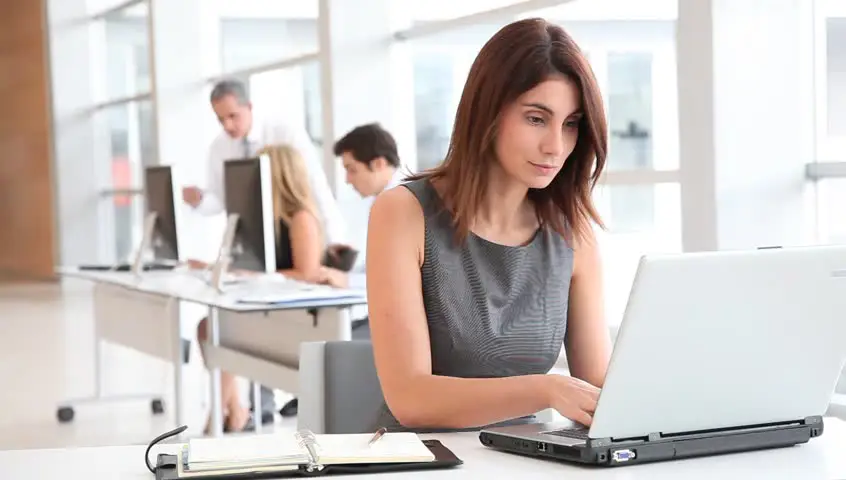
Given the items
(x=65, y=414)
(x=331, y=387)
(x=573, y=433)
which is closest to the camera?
(x=573, y=433)

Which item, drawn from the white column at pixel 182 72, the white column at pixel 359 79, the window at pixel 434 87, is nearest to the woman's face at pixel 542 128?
the window at pixel 434 87

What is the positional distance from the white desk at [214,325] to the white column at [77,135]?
7.13m

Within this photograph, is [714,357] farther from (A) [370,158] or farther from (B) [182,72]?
(B) [182,72]

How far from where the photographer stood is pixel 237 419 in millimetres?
5340

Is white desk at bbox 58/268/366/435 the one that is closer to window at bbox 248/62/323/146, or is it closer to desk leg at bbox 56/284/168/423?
desk leg at bbox 56/284/168/423

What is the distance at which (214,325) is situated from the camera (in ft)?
15.6

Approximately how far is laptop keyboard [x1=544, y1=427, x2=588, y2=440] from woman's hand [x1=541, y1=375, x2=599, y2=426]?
0.04 feet

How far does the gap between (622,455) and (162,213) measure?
13.3ft

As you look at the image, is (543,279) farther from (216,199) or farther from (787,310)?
(216,199)

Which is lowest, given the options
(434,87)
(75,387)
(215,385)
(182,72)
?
(75,387)

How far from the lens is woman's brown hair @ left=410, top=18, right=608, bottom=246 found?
1.98 metres

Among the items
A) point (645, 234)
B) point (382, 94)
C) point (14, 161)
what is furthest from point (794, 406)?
point (14, 161)

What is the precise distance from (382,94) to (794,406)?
19.3 feet

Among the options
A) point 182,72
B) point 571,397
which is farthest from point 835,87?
point 182,72
